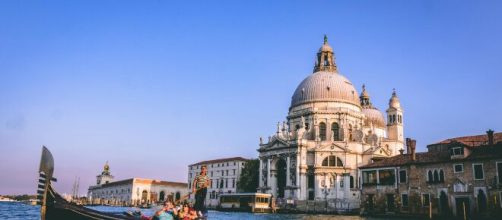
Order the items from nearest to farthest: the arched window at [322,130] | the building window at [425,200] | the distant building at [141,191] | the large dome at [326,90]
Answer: the building window at [425,200] < the arched window at [322,130] < the large dome at [326,90] < the distant building at [141,191]

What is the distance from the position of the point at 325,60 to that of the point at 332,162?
20.1m

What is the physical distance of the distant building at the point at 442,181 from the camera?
32.5 metres

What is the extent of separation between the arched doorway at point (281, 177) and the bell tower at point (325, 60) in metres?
17.4

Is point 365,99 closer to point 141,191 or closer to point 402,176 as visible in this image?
point 402,176

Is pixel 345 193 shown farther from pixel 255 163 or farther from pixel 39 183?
pixel 39 183

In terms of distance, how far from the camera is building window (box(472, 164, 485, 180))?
108ft

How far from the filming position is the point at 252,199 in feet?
169

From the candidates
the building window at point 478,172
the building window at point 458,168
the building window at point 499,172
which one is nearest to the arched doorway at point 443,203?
the building window at point 458,168

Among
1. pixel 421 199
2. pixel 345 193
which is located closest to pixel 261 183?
pixel 345 193

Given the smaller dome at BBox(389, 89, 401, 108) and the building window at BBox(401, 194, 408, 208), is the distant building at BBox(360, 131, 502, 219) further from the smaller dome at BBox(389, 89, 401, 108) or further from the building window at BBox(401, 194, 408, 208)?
the smaller dome at BBox(389, 89, 401, 108)

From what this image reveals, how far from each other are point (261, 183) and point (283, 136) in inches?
262

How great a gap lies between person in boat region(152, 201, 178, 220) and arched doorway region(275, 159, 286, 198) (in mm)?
43473

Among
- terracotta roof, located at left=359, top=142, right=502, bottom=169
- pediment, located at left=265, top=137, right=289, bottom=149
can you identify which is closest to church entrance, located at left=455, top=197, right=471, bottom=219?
terracotta roof, located at left=359, top=142, right=502, bottom=169

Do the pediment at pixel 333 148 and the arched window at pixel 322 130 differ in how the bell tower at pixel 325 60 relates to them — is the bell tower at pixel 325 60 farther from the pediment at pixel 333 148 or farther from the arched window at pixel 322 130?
the pediment at pixel 333 148
